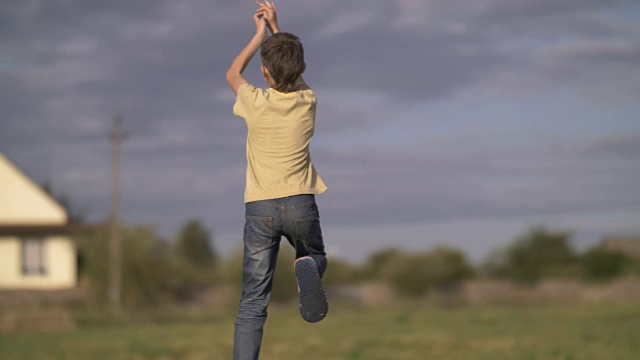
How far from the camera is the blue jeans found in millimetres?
5621

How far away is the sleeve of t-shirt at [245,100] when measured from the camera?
570cm

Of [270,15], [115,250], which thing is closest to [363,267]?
[115,250]

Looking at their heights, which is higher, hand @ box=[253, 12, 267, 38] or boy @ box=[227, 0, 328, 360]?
hand @ box=[253, 12, 267, 38]

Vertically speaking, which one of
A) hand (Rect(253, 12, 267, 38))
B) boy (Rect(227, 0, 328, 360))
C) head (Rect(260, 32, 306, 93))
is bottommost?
boy (Rect(227, 0, 328, 360))

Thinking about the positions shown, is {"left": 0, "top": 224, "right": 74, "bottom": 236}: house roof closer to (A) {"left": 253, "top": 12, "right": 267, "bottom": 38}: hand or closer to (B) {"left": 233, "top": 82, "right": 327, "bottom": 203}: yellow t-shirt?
(A) {"left": 253, "top": 12, "right": 267, "bottom": 38}: hand

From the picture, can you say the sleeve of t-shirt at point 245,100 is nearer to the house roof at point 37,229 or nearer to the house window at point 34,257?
the house roof at point 37,229

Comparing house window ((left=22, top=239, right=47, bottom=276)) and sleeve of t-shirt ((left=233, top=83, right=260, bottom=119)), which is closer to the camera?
sleeve of t-shirt ((left=233, top=83, right=260, bottom=119))

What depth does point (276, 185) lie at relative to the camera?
5629mm

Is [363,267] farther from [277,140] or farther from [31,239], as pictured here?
[277,140]

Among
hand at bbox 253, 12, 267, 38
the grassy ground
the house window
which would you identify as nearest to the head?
hand at bbox 253, 12, 267, 38

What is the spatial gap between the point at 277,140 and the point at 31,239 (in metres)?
35.4

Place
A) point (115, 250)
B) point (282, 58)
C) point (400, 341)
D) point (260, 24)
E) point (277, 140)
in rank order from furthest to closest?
point (115, 250), point (400, 341), point (260, 24), point (277, 140), point (282, 58)

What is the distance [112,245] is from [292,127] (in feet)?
104

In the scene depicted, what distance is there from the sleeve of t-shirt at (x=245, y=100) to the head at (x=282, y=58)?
0.46ft
